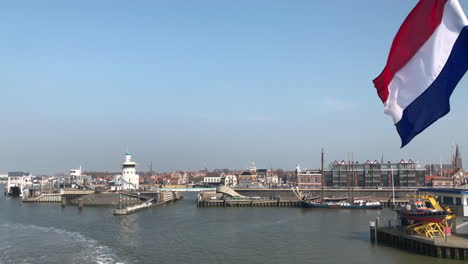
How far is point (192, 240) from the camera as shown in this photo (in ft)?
129

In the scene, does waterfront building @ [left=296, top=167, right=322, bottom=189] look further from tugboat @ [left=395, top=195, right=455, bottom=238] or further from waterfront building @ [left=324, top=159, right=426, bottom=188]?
tugboat @ [left=395, top=195, right=455, bottom=238]

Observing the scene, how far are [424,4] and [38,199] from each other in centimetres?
9012

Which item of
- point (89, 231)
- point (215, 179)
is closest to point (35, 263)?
point (89, 231)

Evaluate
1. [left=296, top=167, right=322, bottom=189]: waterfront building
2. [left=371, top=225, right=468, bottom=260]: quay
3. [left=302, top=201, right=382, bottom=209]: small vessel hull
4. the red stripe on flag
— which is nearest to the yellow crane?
[left=371, top=225, right=468, bottom=260]: quay

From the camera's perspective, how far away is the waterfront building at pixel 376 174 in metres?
101

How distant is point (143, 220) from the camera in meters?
55.1

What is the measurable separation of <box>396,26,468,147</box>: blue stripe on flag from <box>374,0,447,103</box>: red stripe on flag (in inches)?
44.6

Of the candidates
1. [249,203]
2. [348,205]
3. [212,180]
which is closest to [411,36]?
[348,205]

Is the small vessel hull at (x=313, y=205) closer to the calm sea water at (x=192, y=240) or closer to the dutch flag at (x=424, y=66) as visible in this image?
the calm sea water at (x=192, y=240)

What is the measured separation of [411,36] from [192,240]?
30.3m

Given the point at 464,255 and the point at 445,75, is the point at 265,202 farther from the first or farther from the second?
the point at 445,75

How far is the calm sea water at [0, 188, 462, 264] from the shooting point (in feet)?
104

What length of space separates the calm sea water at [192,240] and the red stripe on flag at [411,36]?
18527 mm

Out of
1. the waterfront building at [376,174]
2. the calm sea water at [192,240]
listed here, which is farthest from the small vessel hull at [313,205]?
the waterfront building at [376,174]
